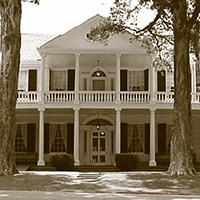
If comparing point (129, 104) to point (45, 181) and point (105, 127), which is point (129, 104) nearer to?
point (105, 127)

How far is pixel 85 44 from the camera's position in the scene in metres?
29.0

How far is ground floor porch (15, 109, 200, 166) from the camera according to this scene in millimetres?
30953

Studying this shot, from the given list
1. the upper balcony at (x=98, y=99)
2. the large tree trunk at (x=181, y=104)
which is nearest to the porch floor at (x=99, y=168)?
the upper balcony at (x=98, y=99)

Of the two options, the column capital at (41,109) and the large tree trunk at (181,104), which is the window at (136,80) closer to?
the column capital at (41,109)

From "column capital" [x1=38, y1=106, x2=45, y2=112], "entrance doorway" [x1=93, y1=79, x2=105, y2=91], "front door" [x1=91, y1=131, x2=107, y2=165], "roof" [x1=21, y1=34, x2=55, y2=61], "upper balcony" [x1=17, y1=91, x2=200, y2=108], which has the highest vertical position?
"roof" [x1=21, y1=34, x2=55, y2=61]

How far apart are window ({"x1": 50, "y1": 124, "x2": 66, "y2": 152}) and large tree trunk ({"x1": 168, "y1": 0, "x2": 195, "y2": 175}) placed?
43.1ft

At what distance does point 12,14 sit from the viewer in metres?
18.9

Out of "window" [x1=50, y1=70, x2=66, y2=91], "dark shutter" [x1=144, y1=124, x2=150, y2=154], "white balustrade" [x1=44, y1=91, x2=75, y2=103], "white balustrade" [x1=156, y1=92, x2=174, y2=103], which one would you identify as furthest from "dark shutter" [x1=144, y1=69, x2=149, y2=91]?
"window" [x1=50, y1=70, x2=66, y2=91]

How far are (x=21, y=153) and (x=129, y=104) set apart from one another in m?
7.41

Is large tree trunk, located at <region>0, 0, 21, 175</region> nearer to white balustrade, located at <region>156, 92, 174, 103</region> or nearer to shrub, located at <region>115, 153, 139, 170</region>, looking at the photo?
shrub, located at <region>115, 153, 139, 170</region>

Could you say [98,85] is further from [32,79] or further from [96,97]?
[32,79]

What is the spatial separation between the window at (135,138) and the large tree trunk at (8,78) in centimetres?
1343

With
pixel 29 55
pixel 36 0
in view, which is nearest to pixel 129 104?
pixel 29 55

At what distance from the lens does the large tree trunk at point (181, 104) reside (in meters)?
18.6
